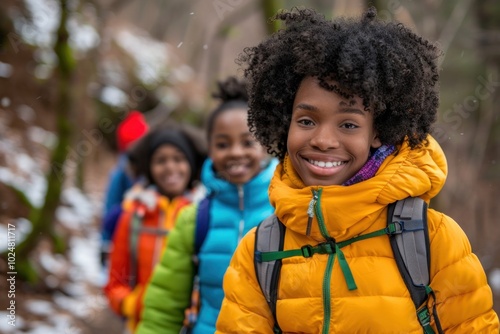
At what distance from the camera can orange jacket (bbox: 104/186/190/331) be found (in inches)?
201

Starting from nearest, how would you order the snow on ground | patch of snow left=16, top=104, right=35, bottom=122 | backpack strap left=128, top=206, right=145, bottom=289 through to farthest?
backpack strap left=128, top=206, right=145, bottom=289 → the snow on ground → patch of snow left=16, top=104, right=35, bottom=122

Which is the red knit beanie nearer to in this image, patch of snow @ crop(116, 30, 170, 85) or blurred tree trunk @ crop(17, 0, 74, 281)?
blurred tree trunk @ crop(17, 0, 74, 281)

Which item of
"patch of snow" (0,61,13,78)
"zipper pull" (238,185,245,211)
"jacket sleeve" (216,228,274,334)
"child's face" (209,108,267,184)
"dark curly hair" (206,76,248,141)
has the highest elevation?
"patch of snow" (0,61,13,78)

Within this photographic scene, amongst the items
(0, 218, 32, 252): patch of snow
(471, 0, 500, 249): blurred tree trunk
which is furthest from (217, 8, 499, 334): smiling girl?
(471, 0, 500, 249): blurred tree trunk

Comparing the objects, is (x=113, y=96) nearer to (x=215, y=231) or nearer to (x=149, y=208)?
(x=149, y=208)

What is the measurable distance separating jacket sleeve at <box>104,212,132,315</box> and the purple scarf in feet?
10.1

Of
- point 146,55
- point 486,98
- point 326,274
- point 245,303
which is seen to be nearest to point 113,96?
point 146,55

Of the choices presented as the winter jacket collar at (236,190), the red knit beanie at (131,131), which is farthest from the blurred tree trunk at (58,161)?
the winter jacket collar at (236,190)

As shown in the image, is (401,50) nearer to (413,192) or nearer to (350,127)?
(350,127)

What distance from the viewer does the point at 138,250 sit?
524 cm

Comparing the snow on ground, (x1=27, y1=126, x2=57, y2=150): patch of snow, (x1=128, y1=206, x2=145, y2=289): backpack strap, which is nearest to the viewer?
(x1=128, y1=206, x2=145, y2=289): backpack strap

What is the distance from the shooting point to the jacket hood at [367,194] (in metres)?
2.40

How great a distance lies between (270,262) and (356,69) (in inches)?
32.0

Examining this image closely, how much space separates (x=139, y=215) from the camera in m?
5.38
